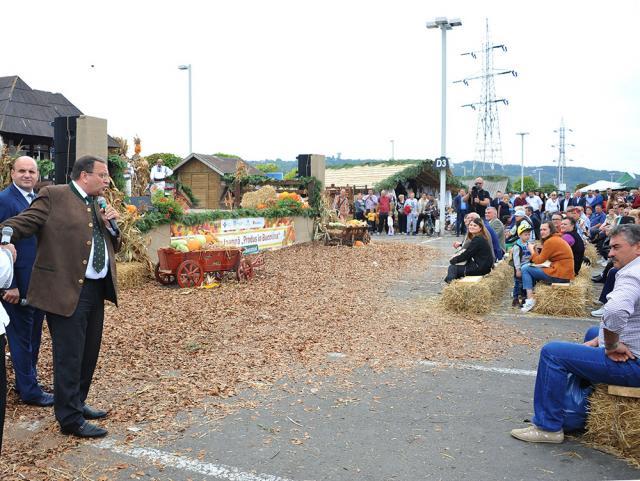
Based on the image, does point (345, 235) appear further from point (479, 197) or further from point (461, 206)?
point (461, 206)

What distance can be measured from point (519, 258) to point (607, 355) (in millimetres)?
5873

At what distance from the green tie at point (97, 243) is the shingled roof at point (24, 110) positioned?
16.5m

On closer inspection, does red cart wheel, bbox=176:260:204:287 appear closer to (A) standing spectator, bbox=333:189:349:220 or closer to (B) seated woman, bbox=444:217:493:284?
(B) seated woman, bbox=444:217:493:284

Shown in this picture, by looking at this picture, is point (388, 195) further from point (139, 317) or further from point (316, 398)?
point (316, 398)

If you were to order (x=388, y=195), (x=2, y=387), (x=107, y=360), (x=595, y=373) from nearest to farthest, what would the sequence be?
1. (x=2, y=387)
2. (x=595, y=373)
3. (x=107, y=360)
4. (x=388, y=195)

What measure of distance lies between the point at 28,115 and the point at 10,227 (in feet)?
68.4

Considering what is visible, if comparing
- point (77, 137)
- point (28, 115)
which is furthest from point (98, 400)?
point (28, 115)

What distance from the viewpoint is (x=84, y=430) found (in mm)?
4102

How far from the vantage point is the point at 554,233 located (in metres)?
8.70

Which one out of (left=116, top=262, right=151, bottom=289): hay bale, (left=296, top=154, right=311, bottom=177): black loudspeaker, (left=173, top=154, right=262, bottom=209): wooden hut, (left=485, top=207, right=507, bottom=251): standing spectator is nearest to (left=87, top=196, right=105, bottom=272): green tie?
(left=116, top=262, right=151, bottom=289): hay bale

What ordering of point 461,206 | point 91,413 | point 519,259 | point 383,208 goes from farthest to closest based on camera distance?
point 383,208 < point 461,206 < point 519,259 < point 91,413

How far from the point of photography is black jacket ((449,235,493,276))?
962 cm

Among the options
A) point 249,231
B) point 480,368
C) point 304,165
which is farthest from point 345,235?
point 480,368

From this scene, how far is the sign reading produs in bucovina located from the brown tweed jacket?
7.53 metres
